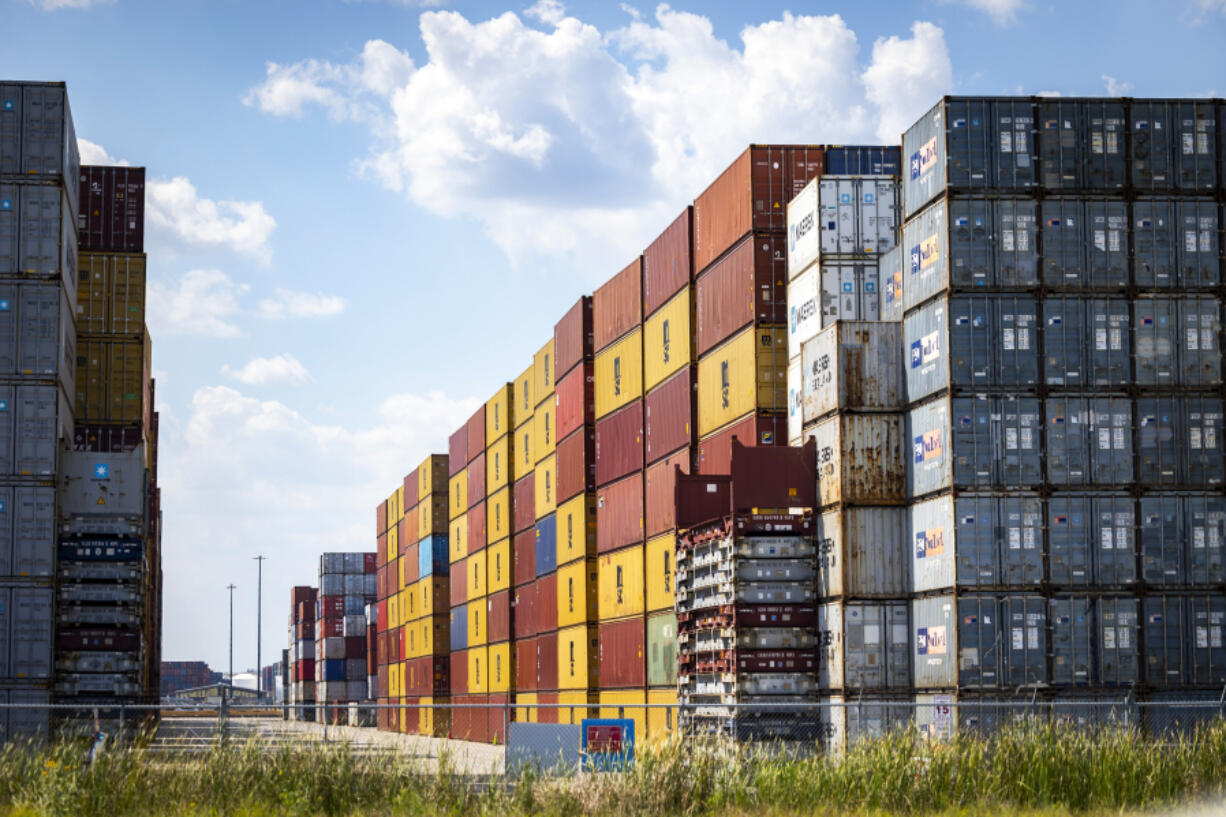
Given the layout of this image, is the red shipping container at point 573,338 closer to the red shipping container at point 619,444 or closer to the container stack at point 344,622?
the red shipping container at point 619,444

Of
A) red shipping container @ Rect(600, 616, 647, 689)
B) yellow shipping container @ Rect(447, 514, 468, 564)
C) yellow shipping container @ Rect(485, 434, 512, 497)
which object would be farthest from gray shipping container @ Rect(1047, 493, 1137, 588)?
yellow shipping container @ Rect(447, 514, 468, 564)

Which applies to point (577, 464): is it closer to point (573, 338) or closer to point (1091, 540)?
point (573, 338)

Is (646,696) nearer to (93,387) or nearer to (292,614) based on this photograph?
(93,387)

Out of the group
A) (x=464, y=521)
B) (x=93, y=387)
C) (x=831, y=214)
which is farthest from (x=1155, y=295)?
(x=464, y=521)

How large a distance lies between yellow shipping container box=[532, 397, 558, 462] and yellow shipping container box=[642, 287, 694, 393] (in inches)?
479

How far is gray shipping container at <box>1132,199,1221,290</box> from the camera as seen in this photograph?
30.0 meters

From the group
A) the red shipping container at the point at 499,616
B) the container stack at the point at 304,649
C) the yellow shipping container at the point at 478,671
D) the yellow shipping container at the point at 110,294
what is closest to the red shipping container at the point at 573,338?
the red shipping container at the point at 499,616

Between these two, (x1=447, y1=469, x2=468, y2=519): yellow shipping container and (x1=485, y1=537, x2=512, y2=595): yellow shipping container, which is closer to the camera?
(x1=485, y1=537, x2=512, y2=595): yellow shipping container

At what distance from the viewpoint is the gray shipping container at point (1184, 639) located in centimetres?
2895

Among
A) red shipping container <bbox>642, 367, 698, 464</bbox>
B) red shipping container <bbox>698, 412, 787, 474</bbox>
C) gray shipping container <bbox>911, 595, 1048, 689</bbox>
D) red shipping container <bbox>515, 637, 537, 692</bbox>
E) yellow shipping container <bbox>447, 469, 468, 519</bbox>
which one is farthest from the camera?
yellow shipping container <bbox>447, 469, 468, 519</bbox>

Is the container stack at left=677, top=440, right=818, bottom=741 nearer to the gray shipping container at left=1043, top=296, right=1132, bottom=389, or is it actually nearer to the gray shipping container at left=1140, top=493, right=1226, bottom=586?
the gray shipping container at left=1043, top=296, right=1132, bottom=389

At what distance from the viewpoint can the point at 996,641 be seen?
28844 millimetres

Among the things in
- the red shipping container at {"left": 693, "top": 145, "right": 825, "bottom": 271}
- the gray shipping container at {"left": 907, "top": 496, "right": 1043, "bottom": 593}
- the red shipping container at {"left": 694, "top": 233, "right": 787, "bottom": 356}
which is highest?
the red shipping container at {"left": 693, "top": 145, "right": 825, "bottom": 271}

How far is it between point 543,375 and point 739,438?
2556cm
